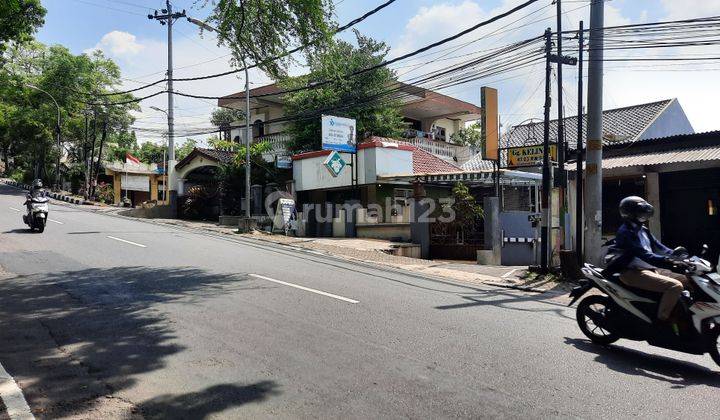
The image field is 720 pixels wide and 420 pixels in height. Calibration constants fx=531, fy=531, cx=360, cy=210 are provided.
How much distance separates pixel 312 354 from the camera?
5.31 m

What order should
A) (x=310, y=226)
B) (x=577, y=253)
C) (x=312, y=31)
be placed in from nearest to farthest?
1. (x=312, y=31)
2. (x=577, y=253)
3. (x=310, y=226)

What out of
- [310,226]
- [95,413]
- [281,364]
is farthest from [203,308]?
[310,226]

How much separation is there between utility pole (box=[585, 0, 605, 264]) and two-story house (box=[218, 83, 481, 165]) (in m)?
13.6

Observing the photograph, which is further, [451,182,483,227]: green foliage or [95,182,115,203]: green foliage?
[95,182,115,203]: green foliage

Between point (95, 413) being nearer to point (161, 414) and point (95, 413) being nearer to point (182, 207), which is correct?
point (161, 414)

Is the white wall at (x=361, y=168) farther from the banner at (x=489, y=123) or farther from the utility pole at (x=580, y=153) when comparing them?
the utility pole at (x=580, y=153)

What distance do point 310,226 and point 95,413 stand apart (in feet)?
57.2

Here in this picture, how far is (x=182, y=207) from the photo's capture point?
28344 millimetres

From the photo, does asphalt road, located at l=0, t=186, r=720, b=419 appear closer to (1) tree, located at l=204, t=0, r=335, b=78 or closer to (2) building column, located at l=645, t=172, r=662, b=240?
(1) tree, located at l=204, t=0, r=335, b=78

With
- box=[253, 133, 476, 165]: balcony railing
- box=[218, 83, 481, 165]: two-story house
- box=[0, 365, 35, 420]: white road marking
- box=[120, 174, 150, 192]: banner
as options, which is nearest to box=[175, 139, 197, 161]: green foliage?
box=[120, 174, 150, 192]: banner

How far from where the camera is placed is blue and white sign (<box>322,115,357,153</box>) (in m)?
19.6

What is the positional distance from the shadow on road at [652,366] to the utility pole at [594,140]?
5552mm

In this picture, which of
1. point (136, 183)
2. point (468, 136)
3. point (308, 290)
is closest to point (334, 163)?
point (308, 290)

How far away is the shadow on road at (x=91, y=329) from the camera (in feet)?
14.7
